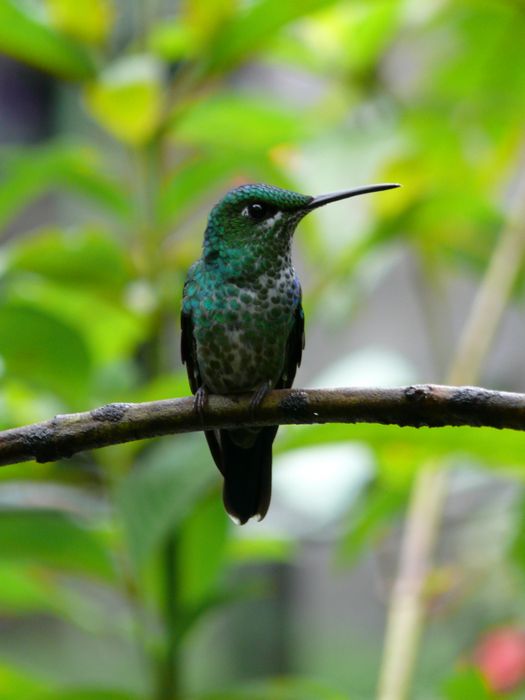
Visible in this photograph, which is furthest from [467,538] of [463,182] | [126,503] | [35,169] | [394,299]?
[394,299]

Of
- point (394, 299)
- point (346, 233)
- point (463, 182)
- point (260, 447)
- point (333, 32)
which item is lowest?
point (260, 447)

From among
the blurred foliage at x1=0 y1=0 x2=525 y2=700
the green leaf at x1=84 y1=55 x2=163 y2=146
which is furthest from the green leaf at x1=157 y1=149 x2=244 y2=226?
the green leaf at x1=84 y1=55 x2=163 y2=146

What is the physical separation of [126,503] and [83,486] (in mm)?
358

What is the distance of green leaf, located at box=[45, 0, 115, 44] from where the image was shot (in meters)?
2.01

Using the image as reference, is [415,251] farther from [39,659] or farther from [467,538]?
[39,659]

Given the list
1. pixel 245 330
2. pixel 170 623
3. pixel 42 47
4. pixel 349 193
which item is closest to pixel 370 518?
pixel 170 623

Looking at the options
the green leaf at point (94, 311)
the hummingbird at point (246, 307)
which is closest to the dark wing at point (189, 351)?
the hummingbird at point (246, 307)

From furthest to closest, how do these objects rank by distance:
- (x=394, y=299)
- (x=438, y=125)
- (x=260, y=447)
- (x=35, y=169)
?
(x=394, y=299) < (x=438, y=125) < (x=35, y=169) < (x=260, y=447)

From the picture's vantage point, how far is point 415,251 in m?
2.82

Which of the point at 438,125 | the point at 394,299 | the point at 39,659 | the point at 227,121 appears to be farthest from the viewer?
the point at 394,299

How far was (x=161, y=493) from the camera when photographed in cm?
168

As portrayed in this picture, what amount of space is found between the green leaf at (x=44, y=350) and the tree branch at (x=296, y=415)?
570 millimetres

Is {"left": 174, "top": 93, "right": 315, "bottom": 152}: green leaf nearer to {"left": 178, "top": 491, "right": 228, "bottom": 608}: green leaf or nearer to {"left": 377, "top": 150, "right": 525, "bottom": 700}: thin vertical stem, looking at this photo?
{"left": 377, "top": 150, "right": 525, "bottom": 700}: thin vertical stem

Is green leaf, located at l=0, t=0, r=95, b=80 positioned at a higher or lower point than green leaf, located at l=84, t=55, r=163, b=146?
higher
